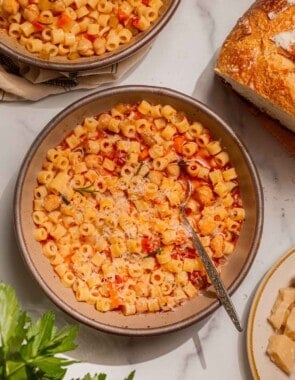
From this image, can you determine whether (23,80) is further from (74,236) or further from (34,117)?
(74,236)

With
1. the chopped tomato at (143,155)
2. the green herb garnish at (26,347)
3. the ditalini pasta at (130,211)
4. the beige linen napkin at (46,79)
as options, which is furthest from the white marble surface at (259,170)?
the green herb garnish at (26,347)

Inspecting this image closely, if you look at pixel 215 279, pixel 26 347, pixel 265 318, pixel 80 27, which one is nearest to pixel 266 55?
pixel 80 27

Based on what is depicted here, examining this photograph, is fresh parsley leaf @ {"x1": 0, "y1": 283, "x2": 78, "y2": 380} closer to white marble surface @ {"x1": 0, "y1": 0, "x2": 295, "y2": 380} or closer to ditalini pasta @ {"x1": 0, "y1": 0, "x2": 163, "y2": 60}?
white marble surface @ {"x1": 0, "y1": 0, "x2": 295, "y2": 380}

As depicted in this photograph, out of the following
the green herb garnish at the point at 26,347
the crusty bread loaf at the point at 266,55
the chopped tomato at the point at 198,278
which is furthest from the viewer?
the chopped tomato at the point at 198,278

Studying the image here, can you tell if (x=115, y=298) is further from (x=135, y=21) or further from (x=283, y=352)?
(x=135, y=21)

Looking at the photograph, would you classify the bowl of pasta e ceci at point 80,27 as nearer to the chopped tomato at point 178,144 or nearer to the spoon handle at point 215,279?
the chopped tomato at point 178,144

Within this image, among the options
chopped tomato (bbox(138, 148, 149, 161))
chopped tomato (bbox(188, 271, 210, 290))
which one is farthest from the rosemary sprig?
chopped tomato (bbox(188, 271, 210, 290))
